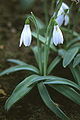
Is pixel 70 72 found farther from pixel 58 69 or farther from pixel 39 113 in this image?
pixel 39 113

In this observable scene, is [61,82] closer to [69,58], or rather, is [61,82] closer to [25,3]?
[69,58]

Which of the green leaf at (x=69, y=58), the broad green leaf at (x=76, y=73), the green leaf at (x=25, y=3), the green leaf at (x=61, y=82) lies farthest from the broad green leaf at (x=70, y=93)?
the green leaf at (x=25, y=3)

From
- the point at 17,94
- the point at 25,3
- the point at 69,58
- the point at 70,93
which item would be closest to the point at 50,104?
the point at 70,93

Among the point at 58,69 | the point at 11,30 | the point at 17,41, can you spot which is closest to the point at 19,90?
the point at 58,69

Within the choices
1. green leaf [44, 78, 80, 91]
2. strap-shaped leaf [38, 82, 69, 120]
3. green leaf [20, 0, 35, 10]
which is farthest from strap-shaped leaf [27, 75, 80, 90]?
green leaf [20, 0, 35, 10]

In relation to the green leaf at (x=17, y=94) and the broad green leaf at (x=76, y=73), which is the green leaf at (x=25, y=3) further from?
the green leaf at (x=17, y=94)

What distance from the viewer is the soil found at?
215 cm

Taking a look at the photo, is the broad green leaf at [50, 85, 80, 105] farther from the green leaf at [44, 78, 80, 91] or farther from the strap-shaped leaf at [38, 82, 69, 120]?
the strap-shaped leaf at [38, 82, 69, 120]

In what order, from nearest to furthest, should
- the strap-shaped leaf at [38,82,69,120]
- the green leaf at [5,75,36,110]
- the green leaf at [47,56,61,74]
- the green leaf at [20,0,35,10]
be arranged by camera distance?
the strap-shaped leaf at [38,82,69,120]
the green leaf at [5,75,36,110]
the green leaf at [47,56,61,74]
the green leaf at [20,0,35,10]

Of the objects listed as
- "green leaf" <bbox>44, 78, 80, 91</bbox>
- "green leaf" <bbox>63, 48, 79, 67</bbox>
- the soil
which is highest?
"green leaf" <bbox>63, 48, 79, 67</bbox>

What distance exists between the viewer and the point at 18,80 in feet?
8.92

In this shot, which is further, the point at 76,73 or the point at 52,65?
the point at 52,65

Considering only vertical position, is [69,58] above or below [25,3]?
below

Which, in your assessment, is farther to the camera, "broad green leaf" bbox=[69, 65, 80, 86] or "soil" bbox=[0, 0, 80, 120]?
"broad green leaf" bbox=[69, 65, 80, 86]
